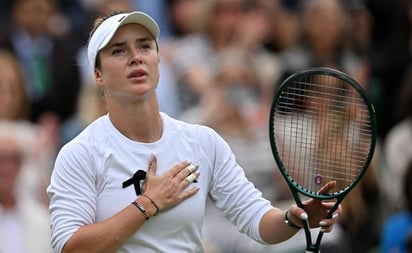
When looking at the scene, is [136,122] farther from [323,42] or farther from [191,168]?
[323,42]

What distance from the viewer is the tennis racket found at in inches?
207

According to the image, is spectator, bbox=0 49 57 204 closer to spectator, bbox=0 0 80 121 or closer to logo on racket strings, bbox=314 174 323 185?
spectator, bbox=0 0 80 121

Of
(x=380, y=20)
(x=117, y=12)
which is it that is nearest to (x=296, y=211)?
(x=117, y=12)

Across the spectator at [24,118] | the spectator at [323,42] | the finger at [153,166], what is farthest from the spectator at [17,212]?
the finger at [153,166]

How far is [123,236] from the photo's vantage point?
16.6ft

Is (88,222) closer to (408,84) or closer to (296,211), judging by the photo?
(296,211)

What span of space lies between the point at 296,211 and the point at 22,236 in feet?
11.0

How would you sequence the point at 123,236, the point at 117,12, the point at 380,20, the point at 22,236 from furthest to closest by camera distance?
the point at 380,20
the point at 22,236
the point at 117,12
the point at 123,236

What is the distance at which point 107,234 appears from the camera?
5027 mm

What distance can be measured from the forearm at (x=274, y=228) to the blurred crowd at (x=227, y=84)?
305 cm

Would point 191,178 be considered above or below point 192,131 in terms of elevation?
below

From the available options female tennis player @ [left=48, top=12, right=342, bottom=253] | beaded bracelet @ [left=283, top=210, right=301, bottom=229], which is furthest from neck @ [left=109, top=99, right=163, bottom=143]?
beaded bracelet @ [left=283, top=210, right=301, bottom=229]

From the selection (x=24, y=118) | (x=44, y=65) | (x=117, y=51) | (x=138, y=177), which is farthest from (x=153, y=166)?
(x=44, y=65)

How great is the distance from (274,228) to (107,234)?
756 millimetres
